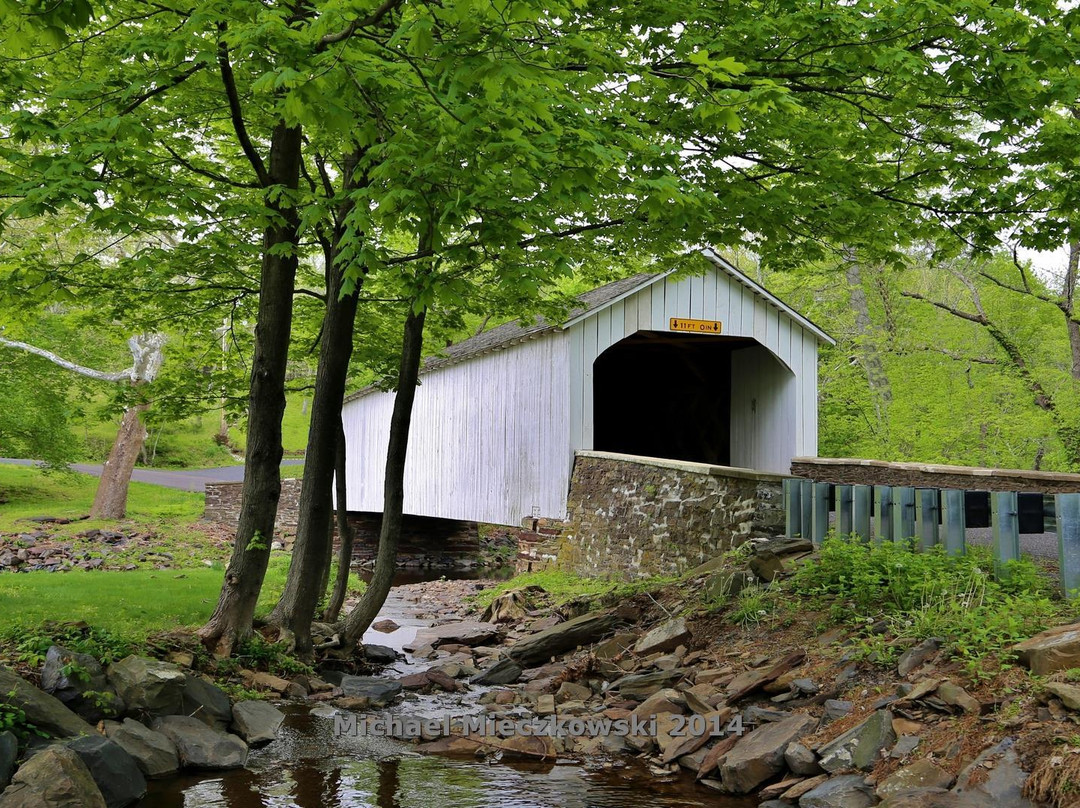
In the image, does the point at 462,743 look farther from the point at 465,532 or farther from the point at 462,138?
the point at 465,532

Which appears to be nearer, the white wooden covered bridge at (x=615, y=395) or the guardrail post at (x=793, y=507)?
the guardrail post at (x=793, y=507)

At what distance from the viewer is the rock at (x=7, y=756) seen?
4.88m

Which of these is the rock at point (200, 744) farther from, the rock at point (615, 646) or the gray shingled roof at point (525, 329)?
the gray shingled roof at point (525, 329)

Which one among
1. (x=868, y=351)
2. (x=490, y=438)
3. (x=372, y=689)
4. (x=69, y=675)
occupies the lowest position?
(x=372, y=689)

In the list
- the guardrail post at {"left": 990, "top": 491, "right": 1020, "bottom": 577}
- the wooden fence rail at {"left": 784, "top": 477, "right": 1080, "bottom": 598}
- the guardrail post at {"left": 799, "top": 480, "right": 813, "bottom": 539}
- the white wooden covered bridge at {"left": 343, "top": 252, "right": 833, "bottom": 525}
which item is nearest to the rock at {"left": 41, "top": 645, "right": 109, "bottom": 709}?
the wooden fence rail at {"left": 784, "top": 477, "right": 1080, "bottom": 598}

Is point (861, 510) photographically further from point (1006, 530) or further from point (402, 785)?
point (402, 785)

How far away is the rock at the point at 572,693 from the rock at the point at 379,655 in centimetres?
270

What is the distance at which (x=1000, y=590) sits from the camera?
6.98m

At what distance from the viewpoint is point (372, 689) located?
7.99 m

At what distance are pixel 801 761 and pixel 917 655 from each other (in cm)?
130

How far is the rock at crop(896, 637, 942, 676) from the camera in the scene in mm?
6238

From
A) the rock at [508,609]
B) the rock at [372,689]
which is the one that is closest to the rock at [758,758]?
the rock at [372,689]

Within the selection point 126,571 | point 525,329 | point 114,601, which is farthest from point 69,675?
point 525,329

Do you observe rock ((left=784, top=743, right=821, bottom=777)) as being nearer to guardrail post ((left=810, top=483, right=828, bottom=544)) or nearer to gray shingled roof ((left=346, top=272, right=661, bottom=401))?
guardrail post ((left=810, top=483, right=828, bottom=544))
